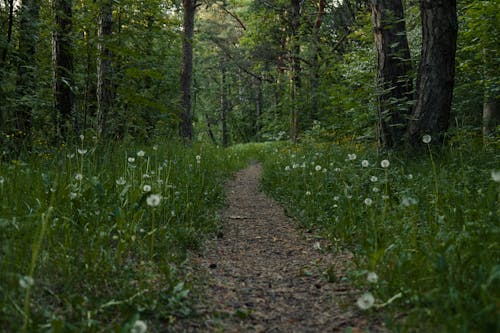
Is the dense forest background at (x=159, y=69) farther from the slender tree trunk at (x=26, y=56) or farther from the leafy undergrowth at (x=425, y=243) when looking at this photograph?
the leafy undergrowth at (x=425, y=243)

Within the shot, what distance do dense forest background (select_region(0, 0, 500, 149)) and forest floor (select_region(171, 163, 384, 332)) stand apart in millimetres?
2854

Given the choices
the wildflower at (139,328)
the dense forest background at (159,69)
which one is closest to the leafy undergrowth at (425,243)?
the wildflower at (139,328)

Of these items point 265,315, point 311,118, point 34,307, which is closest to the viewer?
point 34,307

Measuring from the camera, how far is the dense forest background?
17.5 ft

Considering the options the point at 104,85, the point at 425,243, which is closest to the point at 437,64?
the point at 425,243

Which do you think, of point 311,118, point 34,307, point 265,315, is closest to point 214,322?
point 265,315

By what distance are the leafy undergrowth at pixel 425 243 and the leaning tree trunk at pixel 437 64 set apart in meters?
0.77

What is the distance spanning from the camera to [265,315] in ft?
7.21

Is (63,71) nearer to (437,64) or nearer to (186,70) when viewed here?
(186,70)

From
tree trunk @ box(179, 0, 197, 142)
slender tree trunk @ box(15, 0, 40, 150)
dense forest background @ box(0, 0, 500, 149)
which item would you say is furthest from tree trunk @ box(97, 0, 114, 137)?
tree trunk @ box(179, 0, 197, 142)

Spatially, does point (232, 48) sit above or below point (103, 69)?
above

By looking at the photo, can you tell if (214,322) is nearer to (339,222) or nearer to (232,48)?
(339,222)

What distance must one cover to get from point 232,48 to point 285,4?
28.5 ft

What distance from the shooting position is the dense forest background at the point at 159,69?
5.32 m
